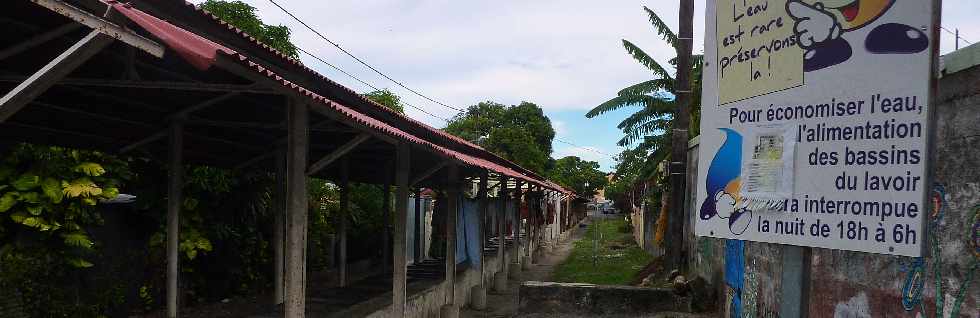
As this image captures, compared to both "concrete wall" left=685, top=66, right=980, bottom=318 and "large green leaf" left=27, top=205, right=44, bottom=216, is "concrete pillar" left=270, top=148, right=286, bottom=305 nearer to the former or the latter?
"large green leaf" left=27, top=205, right=44, bottom=216

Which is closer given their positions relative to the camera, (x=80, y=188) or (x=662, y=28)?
(x=80, y=188)

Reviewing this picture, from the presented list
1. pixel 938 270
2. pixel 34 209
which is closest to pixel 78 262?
pixel 34 209

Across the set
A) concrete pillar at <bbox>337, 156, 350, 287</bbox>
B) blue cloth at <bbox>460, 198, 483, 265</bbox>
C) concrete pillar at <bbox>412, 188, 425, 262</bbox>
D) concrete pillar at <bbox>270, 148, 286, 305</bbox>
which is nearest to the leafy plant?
concrete pillar at <bbox>270, 148, 286, 305</bbox>

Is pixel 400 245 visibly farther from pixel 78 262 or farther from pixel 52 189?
pixel 52 189

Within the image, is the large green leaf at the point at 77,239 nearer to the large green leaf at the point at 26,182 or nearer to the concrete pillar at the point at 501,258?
the large green leaf at the point at 26,182

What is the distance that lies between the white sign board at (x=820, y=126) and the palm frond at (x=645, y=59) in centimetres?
970

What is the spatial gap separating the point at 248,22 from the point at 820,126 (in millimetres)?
10480

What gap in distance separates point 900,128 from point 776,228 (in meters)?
0.48

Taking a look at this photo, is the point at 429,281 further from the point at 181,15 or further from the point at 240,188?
the point at 181,15

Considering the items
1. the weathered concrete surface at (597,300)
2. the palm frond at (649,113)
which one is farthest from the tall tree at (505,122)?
the weathered concrete surface at (597,300)

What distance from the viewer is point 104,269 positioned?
320 inches

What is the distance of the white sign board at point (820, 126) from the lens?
1879 mm

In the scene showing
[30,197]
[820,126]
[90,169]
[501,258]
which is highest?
[820,126]

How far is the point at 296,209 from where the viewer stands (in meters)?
5.27
